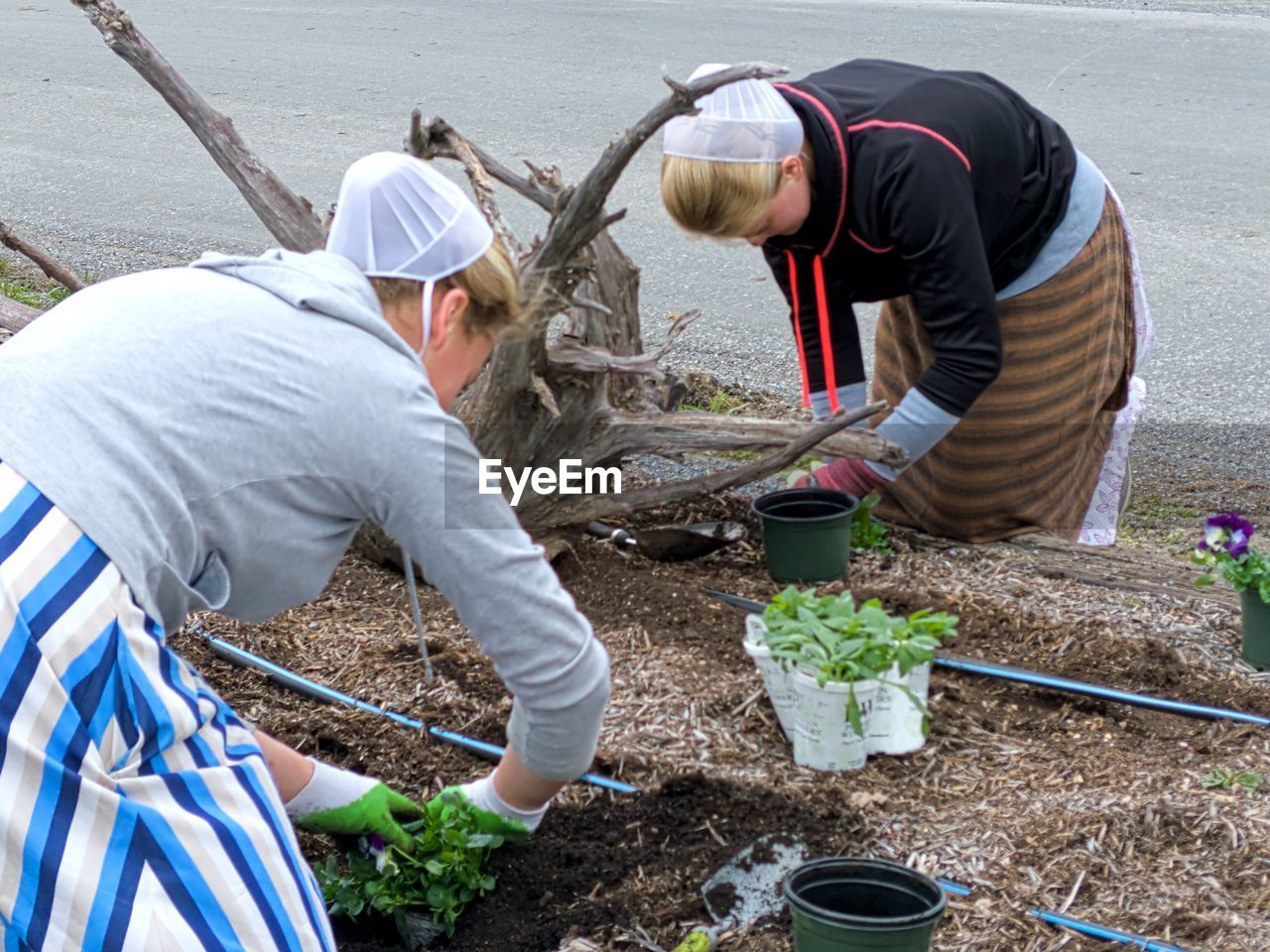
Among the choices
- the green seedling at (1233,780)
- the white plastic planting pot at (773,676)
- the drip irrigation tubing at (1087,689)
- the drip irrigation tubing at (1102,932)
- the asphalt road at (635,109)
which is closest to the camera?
the drip irrigation tubing at (1102,932)

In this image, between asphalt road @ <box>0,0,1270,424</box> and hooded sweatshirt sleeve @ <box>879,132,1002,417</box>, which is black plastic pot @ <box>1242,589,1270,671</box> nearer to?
hooded sweatshirt sleeve @ <box>879,132,1002,417</box>

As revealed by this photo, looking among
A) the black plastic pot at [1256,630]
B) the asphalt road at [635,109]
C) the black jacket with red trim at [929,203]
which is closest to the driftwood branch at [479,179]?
the black jacket with red trim at [929,203]

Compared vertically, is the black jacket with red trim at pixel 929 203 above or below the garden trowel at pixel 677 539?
above

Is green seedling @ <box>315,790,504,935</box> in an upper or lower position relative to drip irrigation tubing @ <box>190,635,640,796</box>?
upper

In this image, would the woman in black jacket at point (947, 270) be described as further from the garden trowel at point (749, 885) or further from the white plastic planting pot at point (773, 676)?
the garden trowel at point (749, 885)

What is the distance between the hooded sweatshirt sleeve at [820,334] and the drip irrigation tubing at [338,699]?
4.54 ft

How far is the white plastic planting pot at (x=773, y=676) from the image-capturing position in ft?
9.60

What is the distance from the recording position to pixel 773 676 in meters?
2.96

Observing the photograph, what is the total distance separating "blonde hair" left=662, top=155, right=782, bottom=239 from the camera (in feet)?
10.4

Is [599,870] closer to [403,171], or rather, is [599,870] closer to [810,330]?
[403,171]

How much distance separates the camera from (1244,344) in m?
5.62

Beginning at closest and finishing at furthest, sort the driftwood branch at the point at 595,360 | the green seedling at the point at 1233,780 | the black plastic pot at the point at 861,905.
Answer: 1. the black plastic pot at the point at 861,905
2. the green seedling at the point at 1233,780
3. the driftwood branch at the point at 595,360

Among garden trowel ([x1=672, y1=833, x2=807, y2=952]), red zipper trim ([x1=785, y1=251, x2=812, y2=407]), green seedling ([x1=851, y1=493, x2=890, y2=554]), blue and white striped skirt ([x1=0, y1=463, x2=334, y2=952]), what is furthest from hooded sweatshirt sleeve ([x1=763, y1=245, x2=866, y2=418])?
blue and white striped skirt ([x1=0, y1=463, x2=334, y2=952])

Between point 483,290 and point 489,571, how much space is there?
376 millimetres
